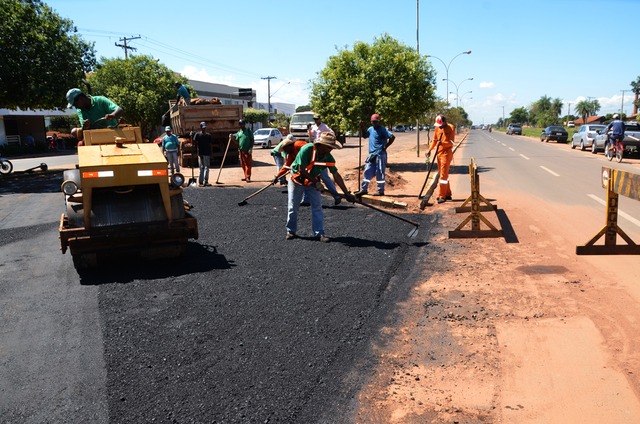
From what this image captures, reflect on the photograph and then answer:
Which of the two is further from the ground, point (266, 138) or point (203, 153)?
point (266, 138)

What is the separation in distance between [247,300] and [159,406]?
200 centimetres

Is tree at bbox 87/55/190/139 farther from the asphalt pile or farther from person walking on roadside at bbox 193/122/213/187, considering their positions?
the asphalt pile

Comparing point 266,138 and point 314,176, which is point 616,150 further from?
point 266,138

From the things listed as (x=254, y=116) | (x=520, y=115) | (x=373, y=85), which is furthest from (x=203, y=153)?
(x=520, y=115)

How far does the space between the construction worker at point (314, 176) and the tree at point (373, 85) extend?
9812 mm

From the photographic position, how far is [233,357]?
4145 millimetres

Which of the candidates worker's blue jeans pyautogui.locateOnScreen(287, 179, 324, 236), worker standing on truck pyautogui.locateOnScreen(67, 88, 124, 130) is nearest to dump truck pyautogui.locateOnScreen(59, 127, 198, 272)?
worker standing on truck pyautogui.locateOnScreen(67, 88, 124, 130)

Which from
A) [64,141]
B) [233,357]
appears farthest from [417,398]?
[64,141]

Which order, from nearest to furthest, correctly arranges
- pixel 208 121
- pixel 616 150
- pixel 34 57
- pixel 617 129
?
pixel 34 57
pixel 208 121
pixel 617 129
pixel 616 150

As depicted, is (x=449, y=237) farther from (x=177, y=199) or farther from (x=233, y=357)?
(x=233, y=357)

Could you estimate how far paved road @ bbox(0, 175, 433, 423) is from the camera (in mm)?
3531

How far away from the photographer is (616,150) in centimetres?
2105

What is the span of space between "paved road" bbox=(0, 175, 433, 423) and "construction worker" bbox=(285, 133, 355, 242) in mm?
378

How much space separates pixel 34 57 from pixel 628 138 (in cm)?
2210
